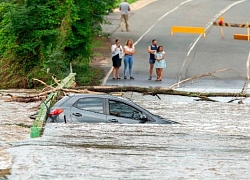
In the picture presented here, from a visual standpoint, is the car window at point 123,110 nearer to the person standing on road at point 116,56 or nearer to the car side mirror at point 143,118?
the car side mirror at point 143,118

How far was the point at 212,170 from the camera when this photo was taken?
13.8m

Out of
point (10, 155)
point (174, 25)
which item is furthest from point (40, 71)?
point (174, 25)

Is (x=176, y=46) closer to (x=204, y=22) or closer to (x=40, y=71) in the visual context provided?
(x=204, y=22)

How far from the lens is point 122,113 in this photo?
1814 cm

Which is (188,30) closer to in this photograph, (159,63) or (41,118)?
(159,63)

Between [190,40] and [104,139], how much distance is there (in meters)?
25.0

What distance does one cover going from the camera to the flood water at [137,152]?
43.4 ft

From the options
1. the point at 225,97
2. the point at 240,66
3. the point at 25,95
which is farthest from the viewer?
the point at 240,66

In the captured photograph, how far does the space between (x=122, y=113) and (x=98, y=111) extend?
0.62m

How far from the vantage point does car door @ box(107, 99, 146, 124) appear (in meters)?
18.0

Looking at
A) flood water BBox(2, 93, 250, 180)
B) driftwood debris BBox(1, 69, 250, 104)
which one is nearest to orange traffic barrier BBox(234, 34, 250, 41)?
driftwood debris BBox(1, 69, 250, 104)

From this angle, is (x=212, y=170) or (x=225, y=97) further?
(x=225, y=97)

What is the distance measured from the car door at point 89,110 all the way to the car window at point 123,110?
247 millimetres

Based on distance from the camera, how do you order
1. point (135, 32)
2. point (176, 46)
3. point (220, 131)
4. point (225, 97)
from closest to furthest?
point (220, 131)
point (225, 97)
point (176, 46)
point (135, 32)
